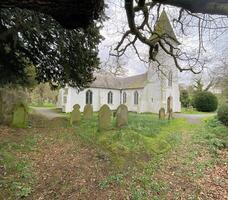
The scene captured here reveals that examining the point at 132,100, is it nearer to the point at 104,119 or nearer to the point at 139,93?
the point at 139,93

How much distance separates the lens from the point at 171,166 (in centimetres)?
853

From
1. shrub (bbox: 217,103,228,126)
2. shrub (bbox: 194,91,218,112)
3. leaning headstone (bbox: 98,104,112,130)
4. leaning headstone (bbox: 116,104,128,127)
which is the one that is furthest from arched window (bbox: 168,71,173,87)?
leaning headstone (bbox: 98,104,112,130)

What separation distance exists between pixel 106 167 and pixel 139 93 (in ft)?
104

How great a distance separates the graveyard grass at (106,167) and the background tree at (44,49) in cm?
338

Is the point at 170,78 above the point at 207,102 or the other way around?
above

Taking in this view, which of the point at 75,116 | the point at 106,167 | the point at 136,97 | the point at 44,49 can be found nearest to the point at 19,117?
the point at 44,49

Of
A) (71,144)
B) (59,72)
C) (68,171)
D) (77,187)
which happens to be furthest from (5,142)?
(59,72)

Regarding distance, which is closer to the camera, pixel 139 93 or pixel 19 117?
pixel 19 117

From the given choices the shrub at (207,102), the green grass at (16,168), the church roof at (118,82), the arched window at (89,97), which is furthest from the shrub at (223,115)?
the arched window at (89,97)

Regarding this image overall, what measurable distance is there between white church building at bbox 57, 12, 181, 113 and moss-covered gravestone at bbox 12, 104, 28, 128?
2139 cm

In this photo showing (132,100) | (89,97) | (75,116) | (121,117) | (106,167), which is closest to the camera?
(106,167)

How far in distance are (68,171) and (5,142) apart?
3489 millimetres

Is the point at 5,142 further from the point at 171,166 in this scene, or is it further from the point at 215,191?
the point at 215,191

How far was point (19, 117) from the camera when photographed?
1294cm
